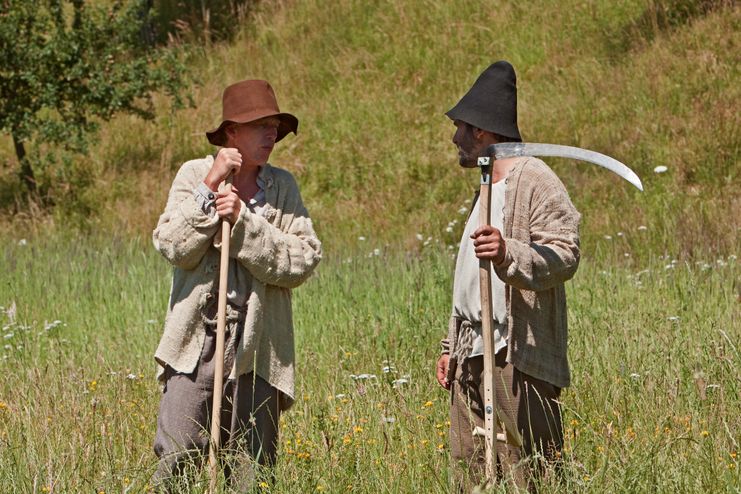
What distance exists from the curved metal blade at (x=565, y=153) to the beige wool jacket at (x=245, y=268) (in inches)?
39.0

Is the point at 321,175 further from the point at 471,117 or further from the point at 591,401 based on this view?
the point at 471,117

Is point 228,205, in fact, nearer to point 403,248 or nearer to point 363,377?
point 363,377

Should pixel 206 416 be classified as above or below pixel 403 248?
above

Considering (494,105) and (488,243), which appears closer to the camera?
(488,243)

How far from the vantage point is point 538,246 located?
3.91 m

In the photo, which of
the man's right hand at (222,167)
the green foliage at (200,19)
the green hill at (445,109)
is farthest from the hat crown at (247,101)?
the green foliage at (200,19)

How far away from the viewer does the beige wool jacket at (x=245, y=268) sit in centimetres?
422

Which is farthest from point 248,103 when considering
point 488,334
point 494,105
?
point 488,334

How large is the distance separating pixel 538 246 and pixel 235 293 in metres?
1.15

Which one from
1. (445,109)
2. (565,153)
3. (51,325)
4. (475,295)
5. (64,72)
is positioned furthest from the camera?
(445,109)

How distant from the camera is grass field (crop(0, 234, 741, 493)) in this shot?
13.5 feet

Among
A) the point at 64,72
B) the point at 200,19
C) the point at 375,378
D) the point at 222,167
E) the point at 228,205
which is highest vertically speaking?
the point at 200,19

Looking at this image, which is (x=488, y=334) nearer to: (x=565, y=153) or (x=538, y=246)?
(x=538, y=246)

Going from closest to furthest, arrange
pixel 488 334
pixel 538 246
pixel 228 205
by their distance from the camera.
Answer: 1. pixel 488 334
2. pixel 538 246
3. pixel 228 205
